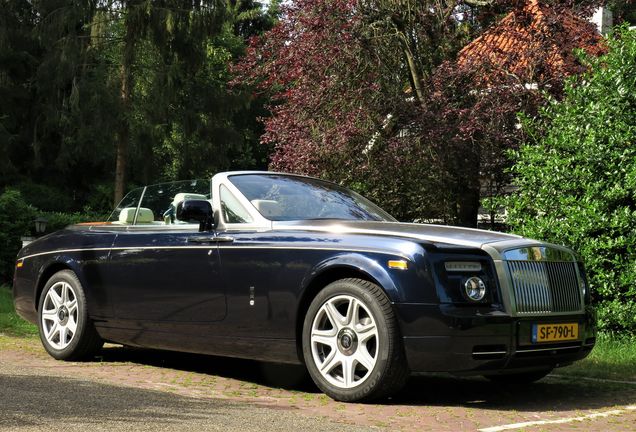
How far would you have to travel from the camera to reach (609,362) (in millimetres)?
8516

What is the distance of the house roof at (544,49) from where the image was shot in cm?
1507

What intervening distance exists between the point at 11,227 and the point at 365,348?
13464mm

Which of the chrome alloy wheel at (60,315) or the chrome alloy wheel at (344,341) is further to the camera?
the chrome alloy wheel at (60,315)

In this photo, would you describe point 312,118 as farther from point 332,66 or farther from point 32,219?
point 32,219

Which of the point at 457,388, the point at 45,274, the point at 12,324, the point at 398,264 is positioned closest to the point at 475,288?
the point at 398,264

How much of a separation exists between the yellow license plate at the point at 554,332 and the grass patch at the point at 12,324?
6411mm

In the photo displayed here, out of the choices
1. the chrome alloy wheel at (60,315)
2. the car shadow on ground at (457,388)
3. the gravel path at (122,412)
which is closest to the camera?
the gravel path at (122,412)

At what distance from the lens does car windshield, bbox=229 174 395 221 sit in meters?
7.45

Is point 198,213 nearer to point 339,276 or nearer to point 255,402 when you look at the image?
point 339,276

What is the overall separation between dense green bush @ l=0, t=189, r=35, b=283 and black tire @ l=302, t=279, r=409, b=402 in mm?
12675

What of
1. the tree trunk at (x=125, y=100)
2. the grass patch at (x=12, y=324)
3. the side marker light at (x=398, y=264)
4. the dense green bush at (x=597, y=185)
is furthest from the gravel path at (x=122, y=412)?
the tree trunk at (x=125, y=100)

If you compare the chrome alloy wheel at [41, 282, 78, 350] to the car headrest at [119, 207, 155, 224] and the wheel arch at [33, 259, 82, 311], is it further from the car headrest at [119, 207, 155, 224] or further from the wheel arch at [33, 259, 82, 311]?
the car headrest at [119, 207, 155, 224]

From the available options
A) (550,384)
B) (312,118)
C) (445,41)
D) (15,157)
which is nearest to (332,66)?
(312,118)

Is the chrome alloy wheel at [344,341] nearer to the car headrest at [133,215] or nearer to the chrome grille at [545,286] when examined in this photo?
the chrome grille at [545,286]
